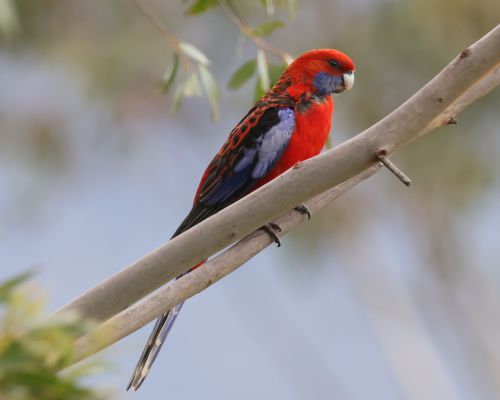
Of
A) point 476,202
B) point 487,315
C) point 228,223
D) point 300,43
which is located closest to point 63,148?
point 300,43

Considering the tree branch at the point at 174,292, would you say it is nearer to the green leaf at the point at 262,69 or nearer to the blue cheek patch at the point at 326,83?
the green leaf at the point at 262,69

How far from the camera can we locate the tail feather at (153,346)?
2875mm

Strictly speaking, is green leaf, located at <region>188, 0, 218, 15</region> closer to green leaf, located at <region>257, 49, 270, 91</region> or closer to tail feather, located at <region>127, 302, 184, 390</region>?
green leaf, located at <region>257, 49, 270, 91</region>

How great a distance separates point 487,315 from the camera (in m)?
9.69

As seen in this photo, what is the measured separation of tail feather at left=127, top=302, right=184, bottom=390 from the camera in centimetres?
287

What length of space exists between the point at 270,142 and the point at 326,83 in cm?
44

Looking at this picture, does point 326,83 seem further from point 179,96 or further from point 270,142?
point 179,96

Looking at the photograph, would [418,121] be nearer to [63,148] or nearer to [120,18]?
[120,18]

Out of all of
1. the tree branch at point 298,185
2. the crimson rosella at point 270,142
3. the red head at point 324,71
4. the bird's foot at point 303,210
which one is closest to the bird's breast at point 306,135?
the crimson rosella at point 270,142

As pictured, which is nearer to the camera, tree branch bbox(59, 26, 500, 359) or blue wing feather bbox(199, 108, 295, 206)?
tree branch bbox(59, 26, 500, 359)

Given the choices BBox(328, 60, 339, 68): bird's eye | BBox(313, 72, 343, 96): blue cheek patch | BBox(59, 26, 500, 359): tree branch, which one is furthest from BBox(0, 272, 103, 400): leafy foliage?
BBox(328, 60, 339, 68): bird's eye

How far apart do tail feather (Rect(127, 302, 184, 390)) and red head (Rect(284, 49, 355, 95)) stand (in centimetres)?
105

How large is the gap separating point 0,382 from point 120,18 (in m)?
7.81

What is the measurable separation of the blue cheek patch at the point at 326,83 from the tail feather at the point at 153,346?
1.03 metres
